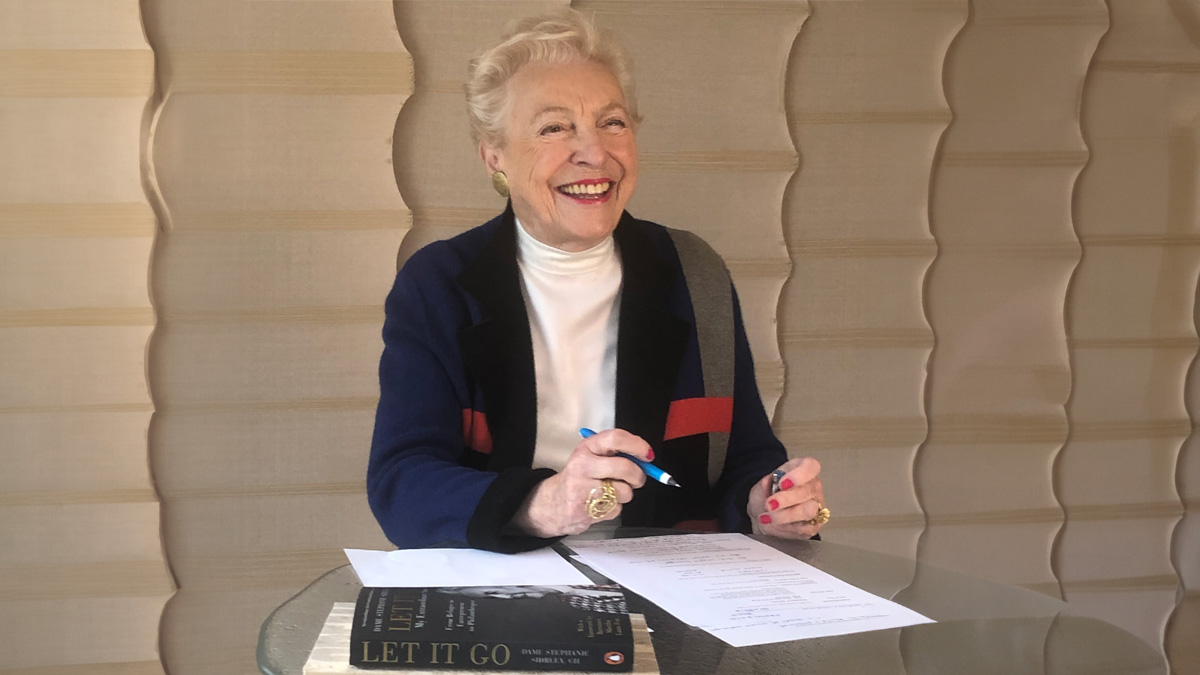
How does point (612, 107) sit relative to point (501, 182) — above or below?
above

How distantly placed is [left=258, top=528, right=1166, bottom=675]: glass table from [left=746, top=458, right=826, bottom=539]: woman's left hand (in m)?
0.16

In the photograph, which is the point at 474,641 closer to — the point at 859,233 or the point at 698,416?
the point at 698,416

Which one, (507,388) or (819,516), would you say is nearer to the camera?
(819,516)

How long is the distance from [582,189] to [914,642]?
0.89 m

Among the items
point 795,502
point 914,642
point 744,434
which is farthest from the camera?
point 744,434

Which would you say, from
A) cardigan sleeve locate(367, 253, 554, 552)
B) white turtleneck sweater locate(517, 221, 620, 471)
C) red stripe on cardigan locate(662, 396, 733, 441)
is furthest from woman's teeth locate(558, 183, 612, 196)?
red stripe on cardigan locate(662, 396, 733, 441)

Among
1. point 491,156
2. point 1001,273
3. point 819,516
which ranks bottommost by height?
point 819,516

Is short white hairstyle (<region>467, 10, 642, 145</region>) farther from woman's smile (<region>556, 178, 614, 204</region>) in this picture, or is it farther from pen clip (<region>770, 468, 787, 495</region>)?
pen clip (<region>770, 468, 787, 495</region>)

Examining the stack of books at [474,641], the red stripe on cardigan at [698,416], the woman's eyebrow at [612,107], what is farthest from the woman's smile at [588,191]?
→ the stack of books at [474,641]

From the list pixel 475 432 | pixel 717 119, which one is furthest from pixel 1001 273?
pixel 475 432

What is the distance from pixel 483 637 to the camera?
818 mm

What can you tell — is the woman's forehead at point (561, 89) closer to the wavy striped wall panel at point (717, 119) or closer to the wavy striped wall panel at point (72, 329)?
the wavy striped wall panel at point (717, 119)

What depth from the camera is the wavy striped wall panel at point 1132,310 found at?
2383 mm

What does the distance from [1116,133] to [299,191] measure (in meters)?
1.80
